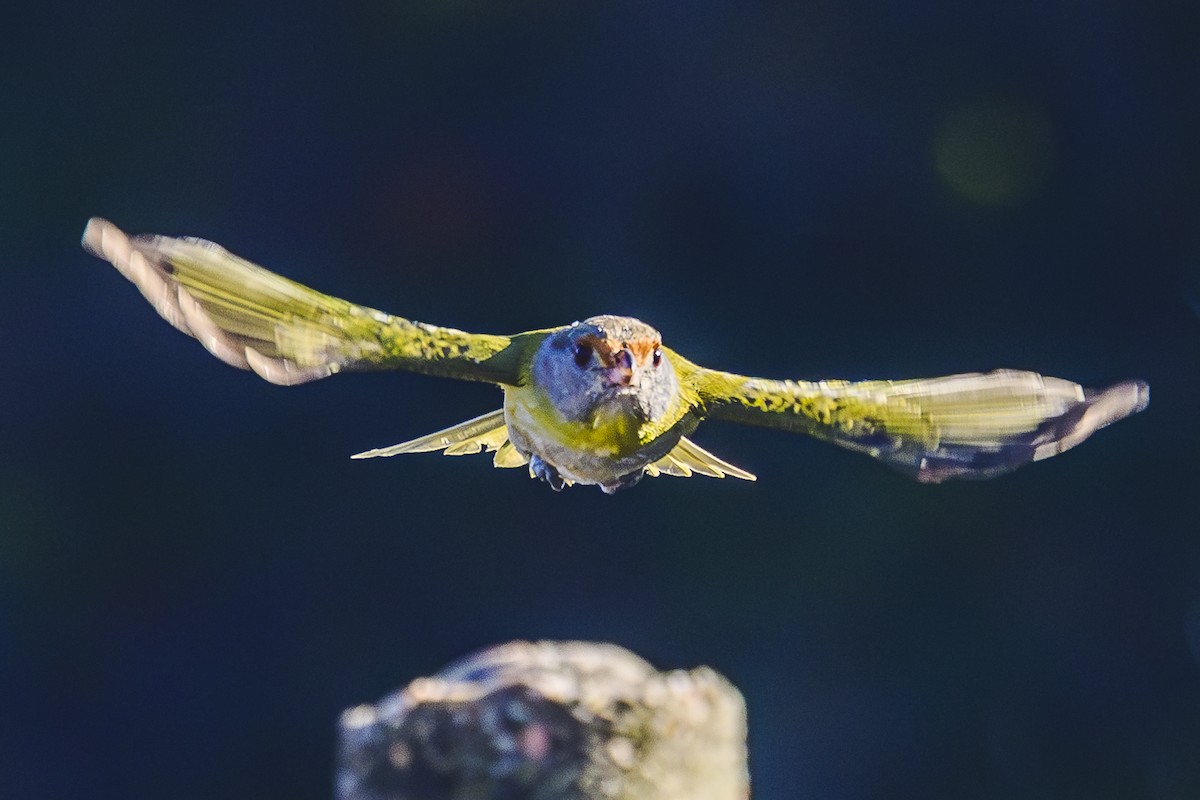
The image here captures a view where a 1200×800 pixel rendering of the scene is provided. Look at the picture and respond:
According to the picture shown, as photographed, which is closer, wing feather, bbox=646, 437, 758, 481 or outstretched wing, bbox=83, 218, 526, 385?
outstretched wing, bbox=83, 218, 526, 385

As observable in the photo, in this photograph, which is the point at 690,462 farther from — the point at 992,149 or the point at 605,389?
the point at 992,149

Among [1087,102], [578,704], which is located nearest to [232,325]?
[578,704]

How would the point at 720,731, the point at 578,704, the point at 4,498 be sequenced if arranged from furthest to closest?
the point at 4,498, the point at 720,731, the point at 578,704

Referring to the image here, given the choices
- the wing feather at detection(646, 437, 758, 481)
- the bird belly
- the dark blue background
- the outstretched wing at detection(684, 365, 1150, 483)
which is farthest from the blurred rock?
the dark blue background

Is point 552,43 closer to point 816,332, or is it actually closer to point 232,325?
point 816,332

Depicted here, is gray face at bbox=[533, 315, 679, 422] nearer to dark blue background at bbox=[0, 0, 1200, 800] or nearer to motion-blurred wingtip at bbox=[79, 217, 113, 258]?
motion-blurred wingtip at bbox=[79, 217, 113, 258]

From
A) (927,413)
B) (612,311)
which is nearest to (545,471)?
(927,413)
